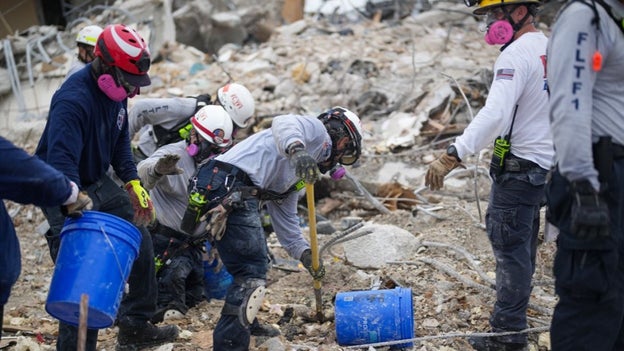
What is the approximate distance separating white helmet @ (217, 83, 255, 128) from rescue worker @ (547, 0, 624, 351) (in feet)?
11.0

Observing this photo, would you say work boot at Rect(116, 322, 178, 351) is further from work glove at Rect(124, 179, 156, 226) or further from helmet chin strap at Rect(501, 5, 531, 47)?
helmet chin strap at Rect(501, 5, 531, 47)

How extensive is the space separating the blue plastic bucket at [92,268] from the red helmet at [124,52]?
91 cm

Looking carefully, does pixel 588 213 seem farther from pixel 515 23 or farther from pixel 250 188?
pixel 250 188

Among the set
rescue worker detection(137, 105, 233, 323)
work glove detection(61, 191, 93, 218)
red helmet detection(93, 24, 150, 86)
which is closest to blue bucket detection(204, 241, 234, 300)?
rescue worker detection(137, 105, 233, 323)

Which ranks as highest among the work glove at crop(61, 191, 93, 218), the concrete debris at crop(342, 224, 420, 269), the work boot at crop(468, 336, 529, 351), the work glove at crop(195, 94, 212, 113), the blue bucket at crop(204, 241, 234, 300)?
the work glove at crop(61, 191, 93, 218)

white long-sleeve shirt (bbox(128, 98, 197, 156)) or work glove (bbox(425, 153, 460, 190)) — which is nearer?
work glove (bbox(425, 153, 460, 190))

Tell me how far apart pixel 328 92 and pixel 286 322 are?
6.78m

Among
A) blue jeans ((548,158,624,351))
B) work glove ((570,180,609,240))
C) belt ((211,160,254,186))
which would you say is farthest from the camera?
belt ((211,160,254,186))

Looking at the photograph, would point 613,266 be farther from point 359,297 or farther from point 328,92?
point 328,92

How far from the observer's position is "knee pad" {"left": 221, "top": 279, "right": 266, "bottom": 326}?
13.4 ft

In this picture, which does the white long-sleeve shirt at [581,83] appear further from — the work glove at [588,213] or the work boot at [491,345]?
the work boot at [491,345]

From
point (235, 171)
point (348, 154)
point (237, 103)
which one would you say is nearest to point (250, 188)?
point (235, 171)

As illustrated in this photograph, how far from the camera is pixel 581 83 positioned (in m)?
2.73

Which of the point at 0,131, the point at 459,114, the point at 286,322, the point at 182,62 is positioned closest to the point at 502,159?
the point at 286,322
